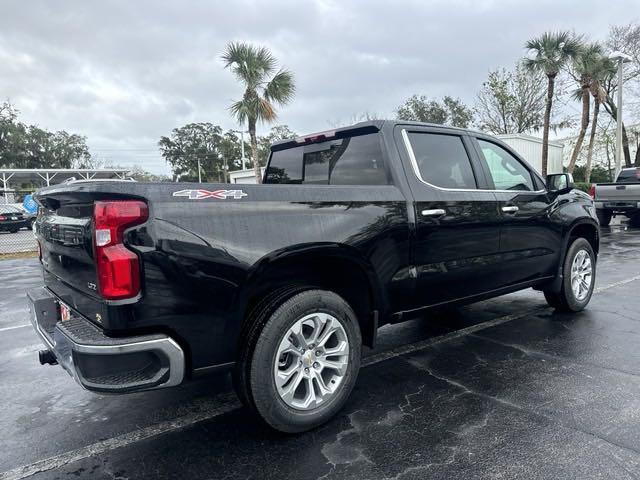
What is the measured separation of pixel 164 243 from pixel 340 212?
111cm

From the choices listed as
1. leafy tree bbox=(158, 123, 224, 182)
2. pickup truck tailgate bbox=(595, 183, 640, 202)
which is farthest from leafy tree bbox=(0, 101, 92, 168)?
pickup truck tailgate bbox=(595, 183, 640, 202)

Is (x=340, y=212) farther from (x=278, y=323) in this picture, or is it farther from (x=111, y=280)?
(x=111, y=280)

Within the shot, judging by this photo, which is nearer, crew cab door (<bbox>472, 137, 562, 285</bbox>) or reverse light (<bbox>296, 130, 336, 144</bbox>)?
reverse light (<bbox>296, 130, 336, 144</bbox>)

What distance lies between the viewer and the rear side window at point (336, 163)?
3354mm

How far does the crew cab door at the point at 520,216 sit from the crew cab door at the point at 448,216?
0.52 feet

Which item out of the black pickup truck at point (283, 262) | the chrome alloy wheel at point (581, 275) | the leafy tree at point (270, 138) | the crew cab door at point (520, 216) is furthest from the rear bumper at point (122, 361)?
the leafy tree at point (270, 138)

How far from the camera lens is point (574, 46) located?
19141mm

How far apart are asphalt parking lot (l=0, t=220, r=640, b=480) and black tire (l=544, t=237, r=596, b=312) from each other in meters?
0.55

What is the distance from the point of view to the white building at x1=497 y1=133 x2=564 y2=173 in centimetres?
2217

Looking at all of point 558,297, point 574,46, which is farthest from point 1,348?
point 574,46

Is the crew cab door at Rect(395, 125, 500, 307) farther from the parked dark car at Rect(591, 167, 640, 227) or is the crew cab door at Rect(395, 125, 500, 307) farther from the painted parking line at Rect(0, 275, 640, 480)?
the parked dark car at Rect(591, 167, 640, 227)

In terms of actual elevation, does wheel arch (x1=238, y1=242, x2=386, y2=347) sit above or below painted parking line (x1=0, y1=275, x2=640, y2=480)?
above

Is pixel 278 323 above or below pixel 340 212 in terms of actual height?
below

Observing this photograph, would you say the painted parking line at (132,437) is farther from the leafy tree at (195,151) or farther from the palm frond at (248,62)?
the leafy tree at (195,151)
